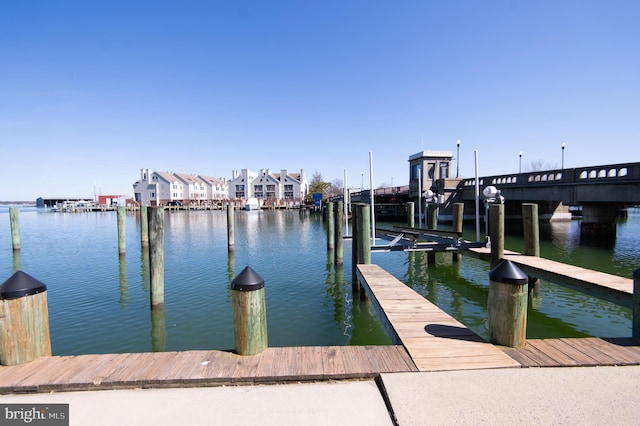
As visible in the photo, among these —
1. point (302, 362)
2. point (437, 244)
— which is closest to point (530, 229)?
point (437, 244)

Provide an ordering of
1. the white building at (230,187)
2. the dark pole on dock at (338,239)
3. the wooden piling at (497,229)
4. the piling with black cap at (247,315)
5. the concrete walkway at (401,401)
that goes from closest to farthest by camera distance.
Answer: the concrete walkway at (401,401) < the piling with black cap at (247,315) < the wooden piling at (497,229) < the dark pole on dock at (338,239) < the white building at (230,187)

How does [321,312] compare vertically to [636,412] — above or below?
below

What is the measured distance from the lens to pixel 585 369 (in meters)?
4.20

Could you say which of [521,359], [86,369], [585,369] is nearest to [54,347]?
[86,369]

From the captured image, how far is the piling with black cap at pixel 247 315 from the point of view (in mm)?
4582

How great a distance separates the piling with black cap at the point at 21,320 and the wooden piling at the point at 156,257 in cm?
585

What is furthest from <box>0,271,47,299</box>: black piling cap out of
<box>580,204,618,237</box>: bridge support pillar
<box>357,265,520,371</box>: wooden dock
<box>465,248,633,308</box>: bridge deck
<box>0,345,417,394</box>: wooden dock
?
<box>580,204,618,237</box>: bridge support pillar

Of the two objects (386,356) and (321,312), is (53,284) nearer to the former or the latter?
(321,312)

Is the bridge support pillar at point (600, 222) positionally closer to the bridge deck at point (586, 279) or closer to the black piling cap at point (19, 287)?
the bridge deck at point (586, 279)

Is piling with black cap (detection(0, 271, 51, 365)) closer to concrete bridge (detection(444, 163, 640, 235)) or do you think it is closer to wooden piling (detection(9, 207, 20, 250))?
wooden piling (detection(9, 207, 20, 250))

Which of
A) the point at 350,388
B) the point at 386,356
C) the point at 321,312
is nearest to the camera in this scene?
the point at 350,388

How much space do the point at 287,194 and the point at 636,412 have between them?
104533 mm

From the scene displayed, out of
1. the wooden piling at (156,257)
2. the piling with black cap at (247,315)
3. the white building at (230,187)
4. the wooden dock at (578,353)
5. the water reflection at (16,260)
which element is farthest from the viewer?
the white building at (230,187)

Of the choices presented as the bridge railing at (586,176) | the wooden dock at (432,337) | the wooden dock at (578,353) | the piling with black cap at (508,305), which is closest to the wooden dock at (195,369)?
the wooden dock at (432,337)
